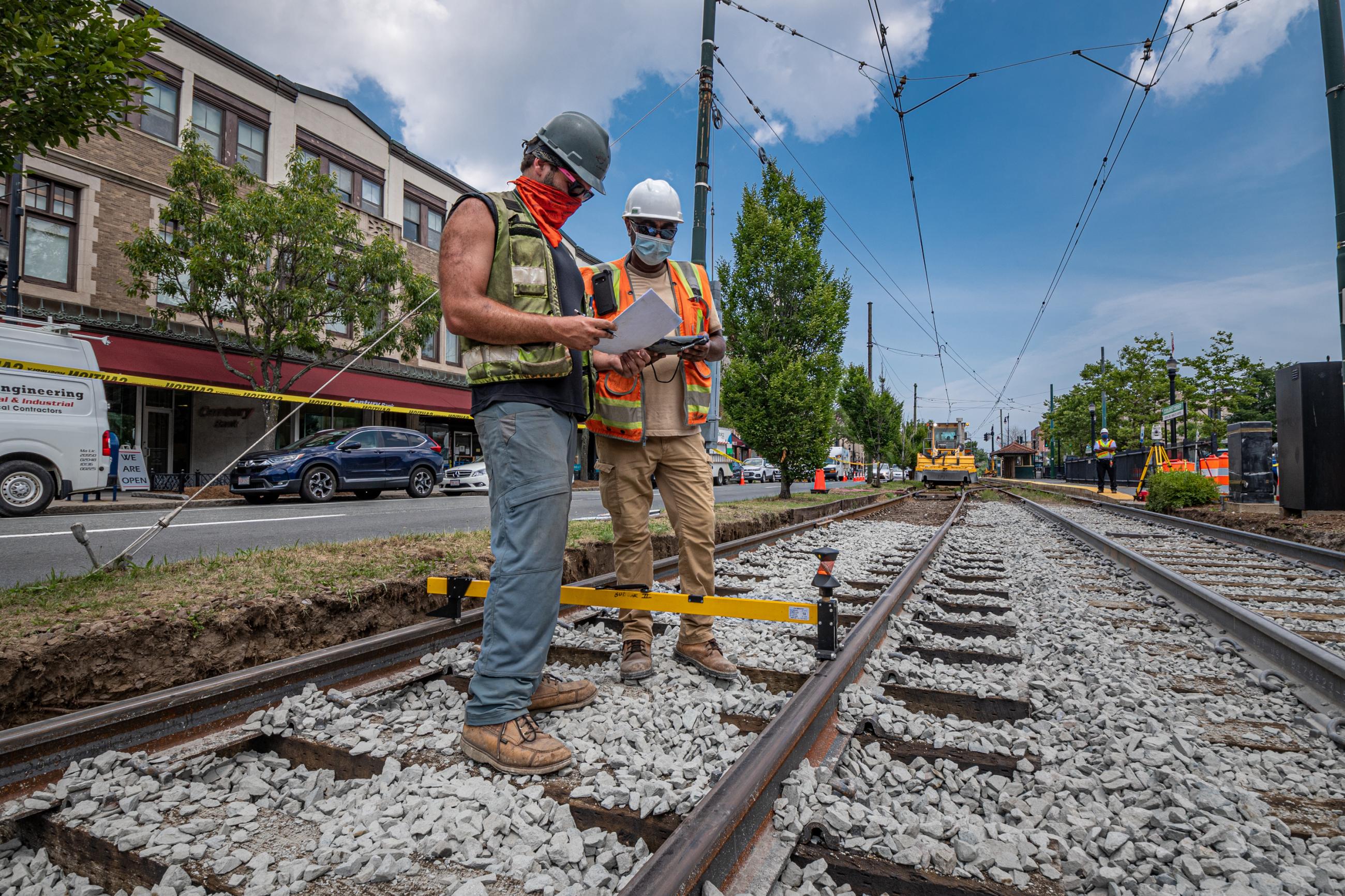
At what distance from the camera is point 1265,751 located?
223cm

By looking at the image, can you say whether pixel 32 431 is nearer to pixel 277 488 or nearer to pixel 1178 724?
pixel 277 488

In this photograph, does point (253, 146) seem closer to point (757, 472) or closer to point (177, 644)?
point (177, 644)

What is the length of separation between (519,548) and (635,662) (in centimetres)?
95

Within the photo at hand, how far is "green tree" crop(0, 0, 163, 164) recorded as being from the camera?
3.16 meters

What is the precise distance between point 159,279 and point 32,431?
288 inches

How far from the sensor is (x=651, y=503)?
309 cm

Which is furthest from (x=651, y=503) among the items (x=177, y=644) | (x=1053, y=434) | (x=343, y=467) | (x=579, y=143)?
(x=1053, y=434)

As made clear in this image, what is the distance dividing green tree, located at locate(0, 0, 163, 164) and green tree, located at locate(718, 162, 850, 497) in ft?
40.3

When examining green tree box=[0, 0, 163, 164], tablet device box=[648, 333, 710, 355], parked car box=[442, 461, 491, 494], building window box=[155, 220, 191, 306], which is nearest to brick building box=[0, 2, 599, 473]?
building window box=[155, 220, 191, 306]

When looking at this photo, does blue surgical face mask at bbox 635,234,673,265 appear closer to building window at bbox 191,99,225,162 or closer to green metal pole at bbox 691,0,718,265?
green metal pole at bbox 691,0,718,265

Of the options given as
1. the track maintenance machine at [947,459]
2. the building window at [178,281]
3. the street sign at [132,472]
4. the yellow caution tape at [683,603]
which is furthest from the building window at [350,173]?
the track maintenance machine at [947,459]

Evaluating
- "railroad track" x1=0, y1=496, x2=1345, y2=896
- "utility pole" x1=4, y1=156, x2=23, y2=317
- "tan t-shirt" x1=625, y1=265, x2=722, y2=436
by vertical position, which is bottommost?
"railroad track" x1=0, y1=496, x2=1345, y2=896

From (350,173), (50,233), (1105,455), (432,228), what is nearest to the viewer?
(50,233)

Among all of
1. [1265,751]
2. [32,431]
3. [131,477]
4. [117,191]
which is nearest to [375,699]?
[1265,751]
